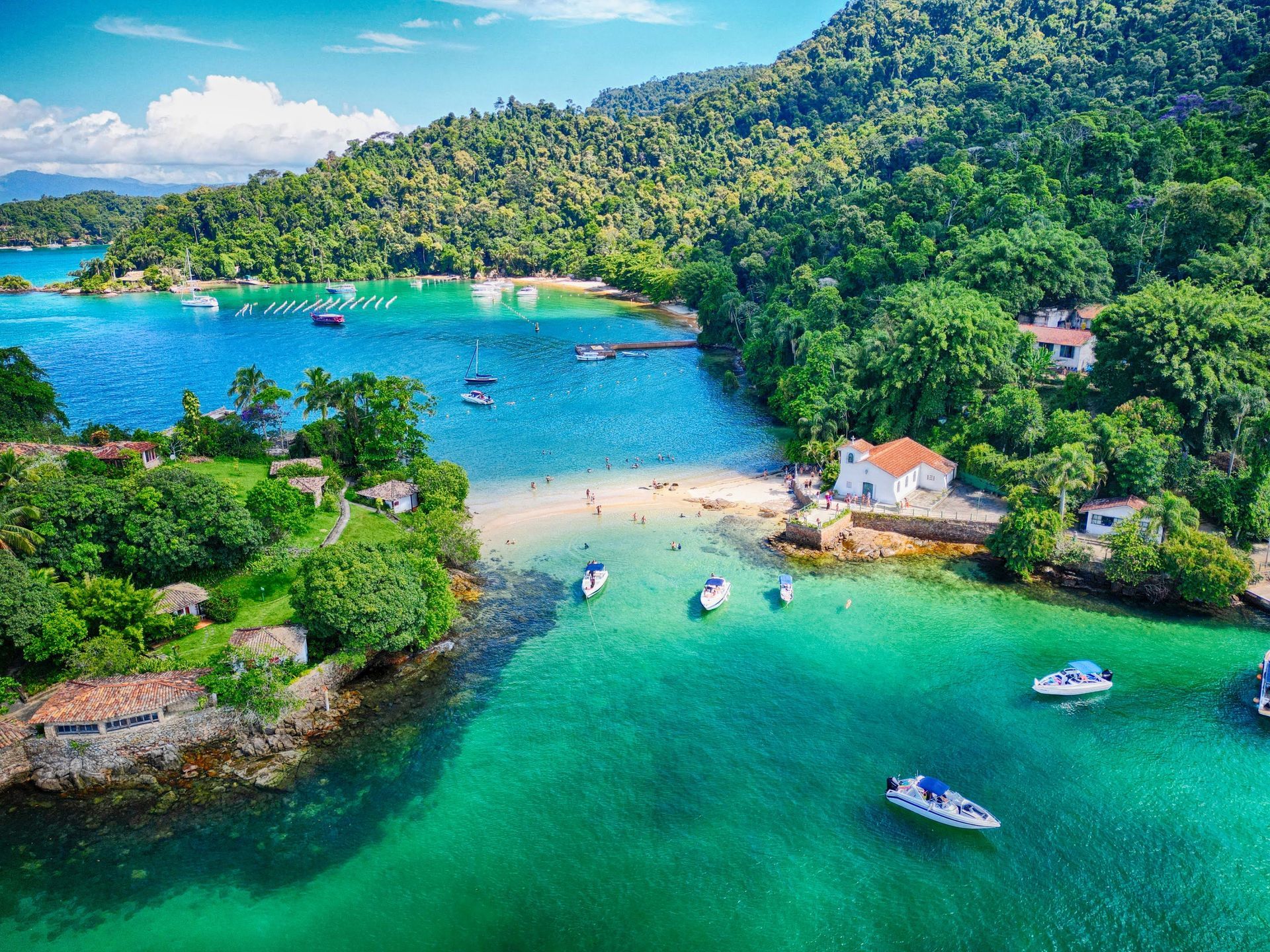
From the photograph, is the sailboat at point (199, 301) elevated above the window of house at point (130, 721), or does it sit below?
above

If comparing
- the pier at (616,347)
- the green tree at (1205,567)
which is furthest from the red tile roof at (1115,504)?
the pier at (616,347)

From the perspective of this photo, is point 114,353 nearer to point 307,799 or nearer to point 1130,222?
point 307,799

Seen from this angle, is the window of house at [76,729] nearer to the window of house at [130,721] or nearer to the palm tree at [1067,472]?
the window of house at [130,721]

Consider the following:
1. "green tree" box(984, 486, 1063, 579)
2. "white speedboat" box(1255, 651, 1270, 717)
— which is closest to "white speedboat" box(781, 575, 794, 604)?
"green tree" box(984, 486, 1063, 579)

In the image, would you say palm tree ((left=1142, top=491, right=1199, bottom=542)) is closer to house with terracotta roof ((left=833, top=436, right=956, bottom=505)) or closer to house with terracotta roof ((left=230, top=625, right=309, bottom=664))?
house with terracotta roof ((left=833, top=436, right=956, bottom=505))

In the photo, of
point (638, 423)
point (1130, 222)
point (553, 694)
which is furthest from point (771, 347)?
point (553, 694)

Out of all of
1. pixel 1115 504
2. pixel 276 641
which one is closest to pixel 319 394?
pixel 276 641
